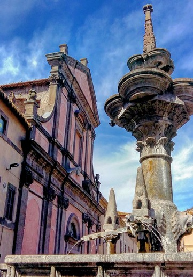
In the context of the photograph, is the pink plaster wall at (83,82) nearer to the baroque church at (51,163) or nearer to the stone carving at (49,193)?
the baroque church at (51,163)

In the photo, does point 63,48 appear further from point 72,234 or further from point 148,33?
point 148,33

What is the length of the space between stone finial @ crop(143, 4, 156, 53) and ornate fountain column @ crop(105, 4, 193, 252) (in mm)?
340

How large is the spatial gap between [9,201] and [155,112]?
8.45 meters

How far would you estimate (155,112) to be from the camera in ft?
27.1

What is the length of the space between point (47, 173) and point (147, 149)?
1102 centimetres

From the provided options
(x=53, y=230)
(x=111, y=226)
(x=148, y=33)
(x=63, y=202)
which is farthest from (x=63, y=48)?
(x=111, y=226)

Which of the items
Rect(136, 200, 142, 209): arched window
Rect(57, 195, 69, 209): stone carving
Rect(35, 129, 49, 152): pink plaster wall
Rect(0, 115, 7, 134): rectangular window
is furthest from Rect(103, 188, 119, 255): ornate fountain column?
Rect(57, 195, 69, 209): stone carving

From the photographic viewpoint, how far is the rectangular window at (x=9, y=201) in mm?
13728

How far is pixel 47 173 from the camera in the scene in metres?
18.2

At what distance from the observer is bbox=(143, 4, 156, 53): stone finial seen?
9219 mm

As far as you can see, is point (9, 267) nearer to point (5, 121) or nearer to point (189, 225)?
point (189, 225)

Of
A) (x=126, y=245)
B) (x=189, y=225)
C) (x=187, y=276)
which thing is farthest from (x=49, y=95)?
(x=126, y=245)

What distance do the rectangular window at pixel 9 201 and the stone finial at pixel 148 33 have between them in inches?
330

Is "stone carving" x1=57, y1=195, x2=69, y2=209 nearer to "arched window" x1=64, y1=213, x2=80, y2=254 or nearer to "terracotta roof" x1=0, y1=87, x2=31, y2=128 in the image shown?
"arched window" x1=64, y1=213, x2=80, y2=254
